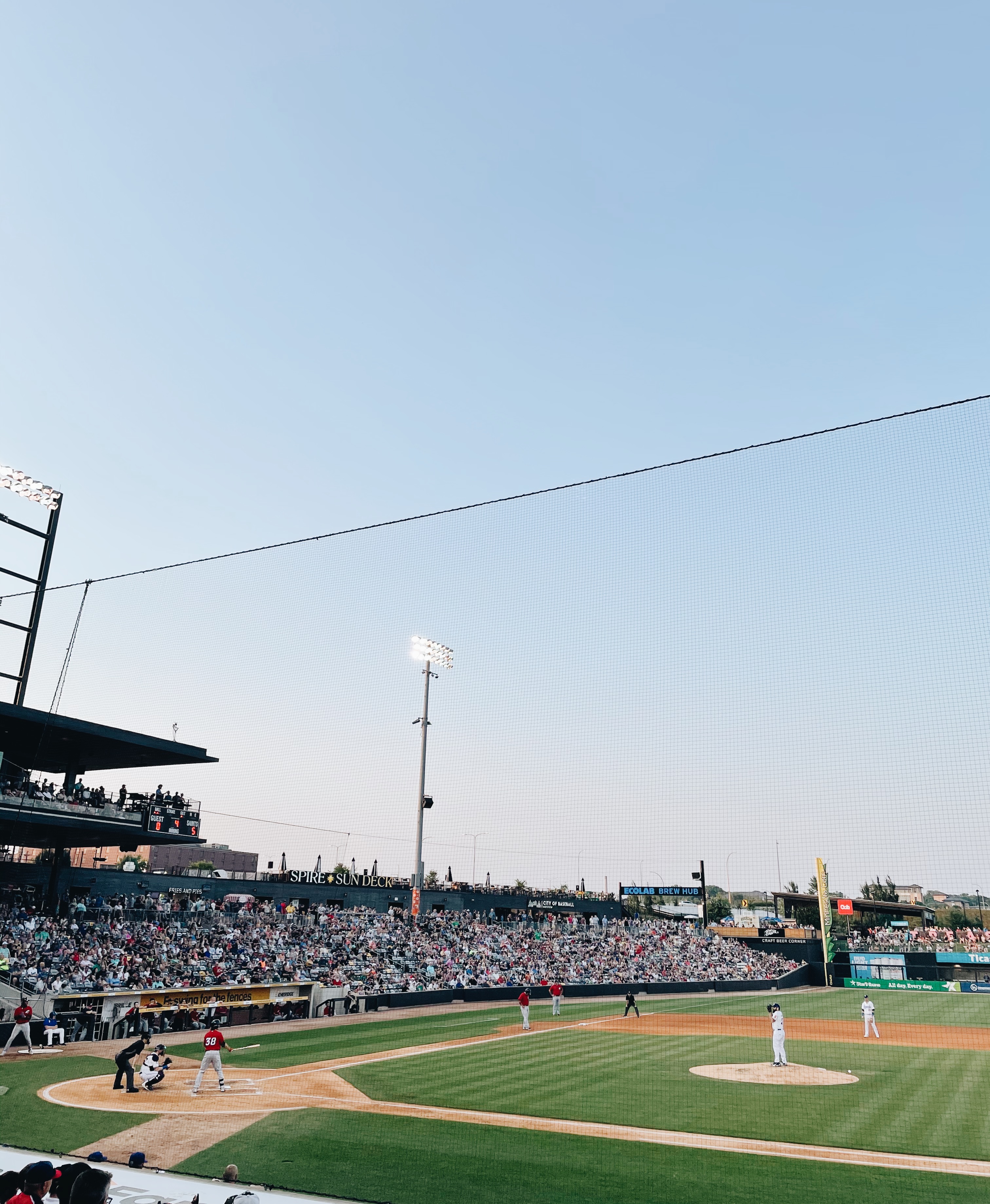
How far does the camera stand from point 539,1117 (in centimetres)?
1430

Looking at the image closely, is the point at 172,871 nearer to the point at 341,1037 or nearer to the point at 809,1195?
the point at 341,1037

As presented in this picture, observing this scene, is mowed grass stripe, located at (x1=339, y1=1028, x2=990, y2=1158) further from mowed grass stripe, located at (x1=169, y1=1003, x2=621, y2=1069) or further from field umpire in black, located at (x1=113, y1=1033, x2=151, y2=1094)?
field umpire in black, located at (x1=113, y1=1033, x2=151, y2=1094)

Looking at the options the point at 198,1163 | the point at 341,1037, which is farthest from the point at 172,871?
the point at 198,1163

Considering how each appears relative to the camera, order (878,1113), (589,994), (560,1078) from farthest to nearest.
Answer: (589,994) → (560,1078) → (878,1113)

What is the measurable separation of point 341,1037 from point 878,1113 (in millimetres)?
14142

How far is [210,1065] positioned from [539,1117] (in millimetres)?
6137

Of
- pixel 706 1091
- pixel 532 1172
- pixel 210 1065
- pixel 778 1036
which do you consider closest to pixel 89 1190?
pixel 532 1172

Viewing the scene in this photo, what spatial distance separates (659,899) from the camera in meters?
112

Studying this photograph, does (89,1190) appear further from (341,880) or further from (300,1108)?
(341,880)

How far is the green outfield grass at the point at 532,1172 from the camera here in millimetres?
10258

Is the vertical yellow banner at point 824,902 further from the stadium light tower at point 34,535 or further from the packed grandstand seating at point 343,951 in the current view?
the stadium light tower at point 34,535

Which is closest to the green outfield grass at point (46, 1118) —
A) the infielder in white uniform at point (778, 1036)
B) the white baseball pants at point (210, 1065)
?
the white baseball pants at point (210, 1065)

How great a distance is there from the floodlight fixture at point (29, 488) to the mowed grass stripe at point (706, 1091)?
24.5m

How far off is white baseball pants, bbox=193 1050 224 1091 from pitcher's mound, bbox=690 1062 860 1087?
990 cm
